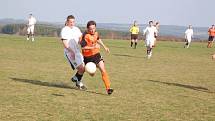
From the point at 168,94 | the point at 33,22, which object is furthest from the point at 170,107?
the point at 33,22

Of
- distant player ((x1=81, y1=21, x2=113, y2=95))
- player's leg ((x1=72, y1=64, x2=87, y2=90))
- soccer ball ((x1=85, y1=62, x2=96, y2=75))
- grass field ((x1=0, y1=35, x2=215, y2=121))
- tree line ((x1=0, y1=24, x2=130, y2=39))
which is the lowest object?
tree line ((x1=0, y1=24, x2=130, y2=39))

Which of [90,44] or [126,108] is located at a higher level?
[90,44]

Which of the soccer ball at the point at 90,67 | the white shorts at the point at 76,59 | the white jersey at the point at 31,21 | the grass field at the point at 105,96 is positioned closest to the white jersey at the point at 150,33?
the grass field at the point at 105,96

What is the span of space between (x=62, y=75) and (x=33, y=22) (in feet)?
74.9

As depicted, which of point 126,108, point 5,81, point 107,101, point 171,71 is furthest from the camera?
point 171,71

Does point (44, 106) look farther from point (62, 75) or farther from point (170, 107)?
point (62, 75)

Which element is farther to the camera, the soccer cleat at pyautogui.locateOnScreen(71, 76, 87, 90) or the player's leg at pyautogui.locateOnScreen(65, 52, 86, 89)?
the soccer cleat at pyautogui.locateOnScreen(71, 76, 87, 90)

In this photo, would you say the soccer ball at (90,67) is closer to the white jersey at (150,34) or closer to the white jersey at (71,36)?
the white jersey at (71,36)

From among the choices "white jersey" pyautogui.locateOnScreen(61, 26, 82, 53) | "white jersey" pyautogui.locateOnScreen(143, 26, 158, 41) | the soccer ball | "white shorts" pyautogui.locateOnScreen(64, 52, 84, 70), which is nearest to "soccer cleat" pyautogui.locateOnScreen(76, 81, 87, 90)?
"white shorts" pyautogui.locateOnScreen(64, 52, 84, 70)

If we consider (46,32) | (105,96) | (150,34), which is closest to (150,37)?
(150,34)

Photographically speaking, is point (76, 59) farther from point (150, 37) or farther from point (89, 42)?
point (150, 37)

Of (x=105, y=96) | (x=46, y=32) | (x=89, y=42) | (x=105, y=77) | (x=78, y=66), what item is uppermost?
(x=89, y=42)

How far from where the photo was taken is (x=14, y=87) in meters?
13.0

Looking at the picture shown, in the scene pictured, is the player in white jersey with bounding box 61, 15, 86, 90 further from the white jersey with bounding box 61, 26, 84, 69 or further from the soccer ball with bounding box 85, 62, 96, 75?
the soccer ball with bounding box 85, 62, 96, 75
